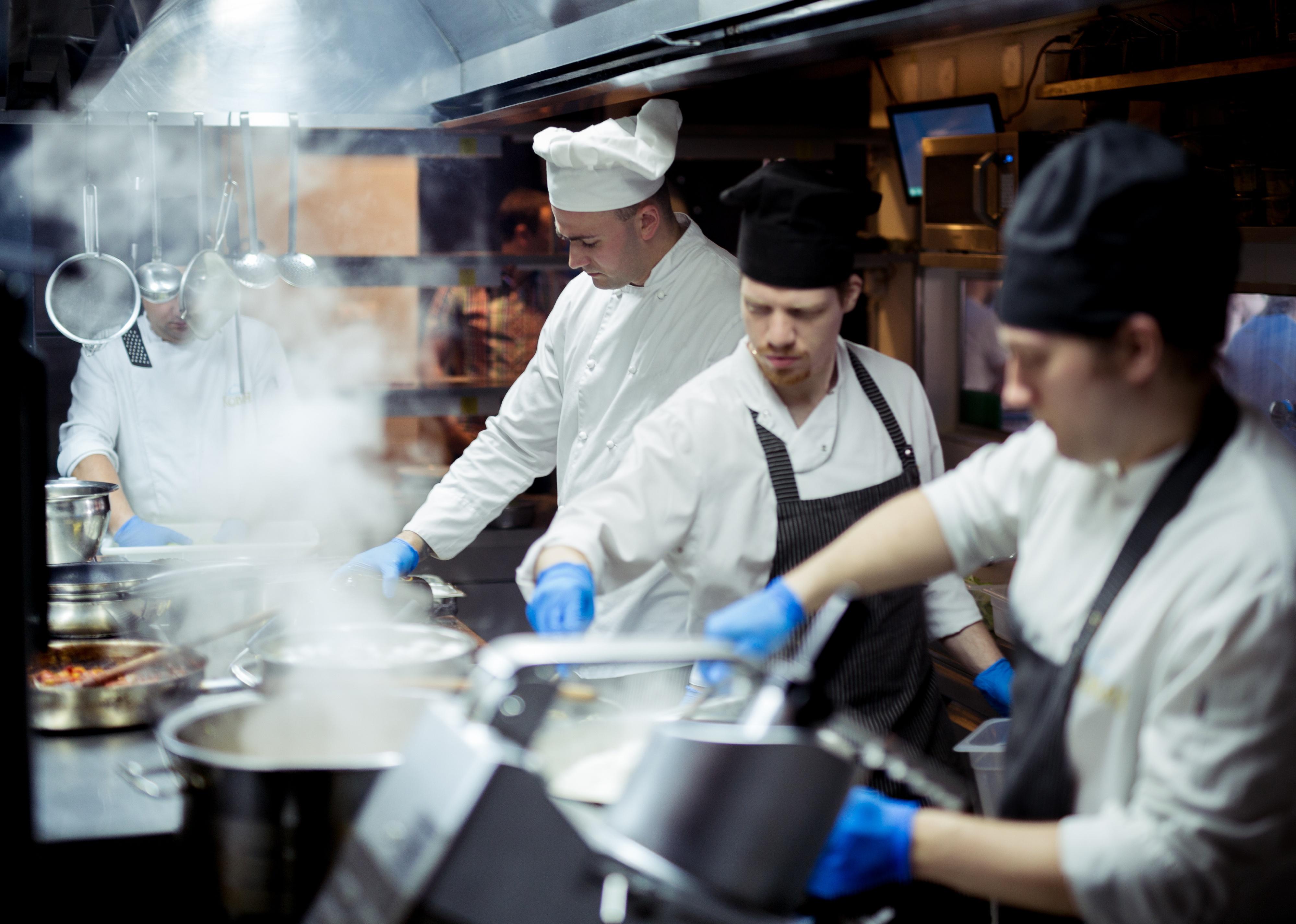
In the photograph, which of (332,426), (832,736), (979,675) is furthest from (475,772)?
(332,426)

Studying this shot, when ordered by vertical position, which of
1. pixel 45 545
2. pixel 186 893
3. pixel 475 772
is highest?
pixel 45 545

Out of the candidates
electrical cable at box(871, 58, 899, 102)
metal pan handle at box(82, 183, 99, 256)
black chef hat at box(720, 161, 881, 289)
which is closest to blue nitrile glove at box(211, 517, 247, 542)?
metal pan handle at box(82, 183, 99, 256)

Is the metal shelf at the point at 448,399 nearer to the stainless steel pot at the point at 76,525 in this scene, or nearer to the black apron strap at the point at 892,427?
the stainless steel pot at the point at 76,525

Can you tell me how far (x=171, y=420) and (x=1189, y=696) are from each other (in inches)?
132

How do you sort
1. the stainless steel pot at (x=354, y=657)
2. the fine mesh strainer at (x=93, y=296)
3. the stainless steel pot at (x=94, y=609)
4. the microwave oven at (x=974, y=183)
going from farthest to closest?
the microwave oven at (x=974, y=183) → the fine mesh strainer at (x=93, y=296) → the stainless steel pot at (x=94, y=609) → the stainless steel pot at (x=354, y=657)

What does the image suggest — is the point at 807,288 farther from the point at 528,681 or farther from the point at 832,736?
the point at 832,736

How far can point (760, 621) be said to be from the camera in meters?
1.32

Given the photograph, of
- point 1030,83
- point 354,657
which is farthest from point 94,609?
point 1030,83

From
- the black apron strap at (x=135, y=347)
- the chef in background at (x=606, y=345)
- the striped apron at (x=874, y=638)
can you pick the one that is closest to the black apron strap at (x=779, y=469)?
the striped apron at (x=874, y=638)

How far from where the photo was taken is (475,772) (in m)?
0.89

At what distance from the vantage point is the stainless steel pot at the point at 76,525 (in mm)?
2303

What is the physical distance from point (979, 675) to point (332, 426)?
285 centimetres

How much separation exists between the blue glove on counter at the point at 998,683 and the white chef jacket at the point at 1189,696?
0.61 m

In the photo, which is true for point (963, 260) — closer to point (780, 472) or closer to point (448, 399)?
point (448, 399)
